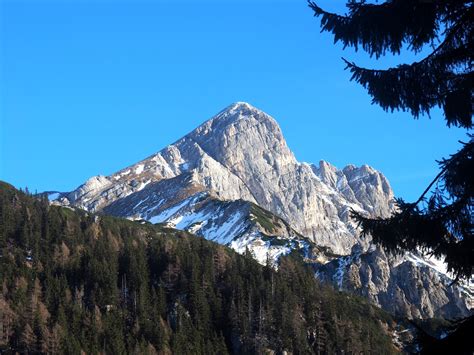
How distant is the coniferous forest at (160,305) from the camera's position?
14038 centimetres

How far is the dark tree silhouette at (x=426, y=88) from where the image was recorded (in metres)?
15.2

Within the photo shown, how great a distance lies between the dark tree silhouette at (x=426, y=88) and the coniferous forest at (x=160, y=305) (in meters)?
123

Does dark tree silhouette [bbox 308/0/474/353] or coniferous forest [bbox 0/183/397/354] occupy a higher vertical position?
coniferous forest [bbox 0/183/397/354]

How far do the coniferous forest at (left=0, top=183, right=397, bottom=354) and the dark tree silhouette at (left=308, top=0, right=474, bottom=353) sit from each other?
4838 inches

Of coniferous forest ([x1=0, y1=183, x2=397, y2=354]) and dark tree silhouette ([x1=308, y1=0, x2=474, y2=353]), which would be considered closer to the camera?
dark tree silhouette ([x1=308, y1=0, x2=474, y2=353])

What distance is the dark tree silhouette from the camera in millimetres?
15227

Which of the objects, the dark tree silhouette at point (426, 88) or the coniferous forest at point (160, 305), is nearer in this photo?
the dark tree silhouette at point (426, 88)

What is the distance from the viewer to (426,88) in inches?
649

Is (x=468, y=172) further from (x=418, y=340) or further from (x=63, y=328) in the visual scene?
(x=63, y=328)

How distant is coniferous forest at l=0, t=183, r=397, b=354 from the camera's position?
140 metres

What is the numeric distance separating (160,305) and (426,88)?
504 ft

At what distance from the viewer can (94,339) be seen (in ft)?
447

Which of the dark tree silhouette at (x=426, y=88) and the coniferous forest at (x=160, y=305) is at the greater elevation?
the coniferous forest at (x=160, y=305)

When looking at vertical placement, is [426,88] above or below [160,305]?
below
